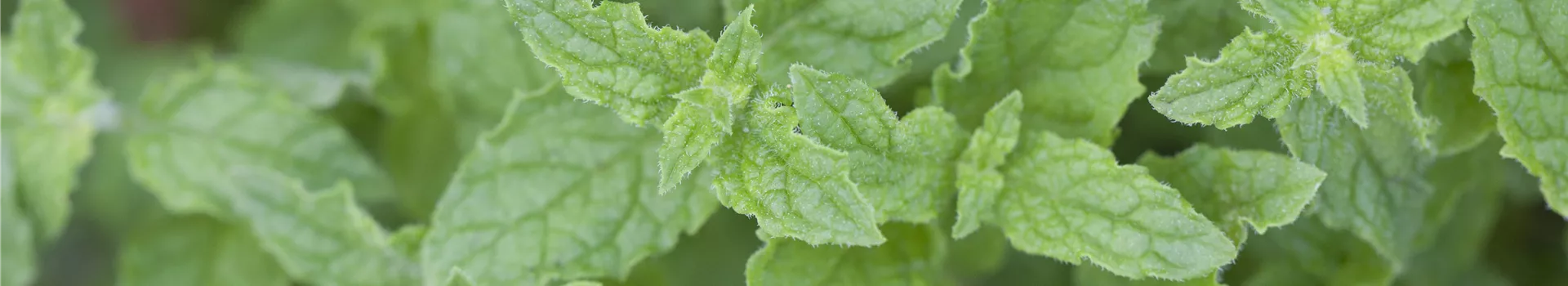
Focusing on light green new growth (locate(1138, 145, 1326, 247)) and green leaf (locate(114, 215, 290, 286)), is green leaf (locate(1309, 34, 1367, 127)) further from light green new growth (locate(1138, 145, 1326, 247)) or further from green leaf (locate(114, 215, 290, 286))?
green leaf (locate(114, 215, 290, 286))

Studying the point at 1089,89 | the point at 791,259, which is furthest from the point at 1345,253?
the point at 791,259

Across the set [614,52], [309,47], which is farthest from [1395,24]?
[309,47]

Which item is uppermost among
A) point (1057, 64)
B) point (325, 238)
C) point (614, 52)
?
point (325, 238)

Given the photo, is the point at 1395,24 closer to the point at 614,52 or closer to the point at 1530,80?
the point at 1530,80

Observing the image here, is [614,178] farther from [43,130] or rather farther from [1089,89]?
[43,130]

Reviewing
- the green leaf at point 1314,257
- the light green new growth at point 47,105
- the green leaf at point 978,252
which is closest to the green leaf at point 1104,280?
the green leaf at point 978,252

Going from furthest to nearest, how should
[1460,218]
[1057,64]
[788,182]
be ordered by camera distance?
[1460,218] < [1057,64] < [788,182]

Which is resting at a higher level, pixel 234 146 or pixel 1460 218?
pixel 234 146
